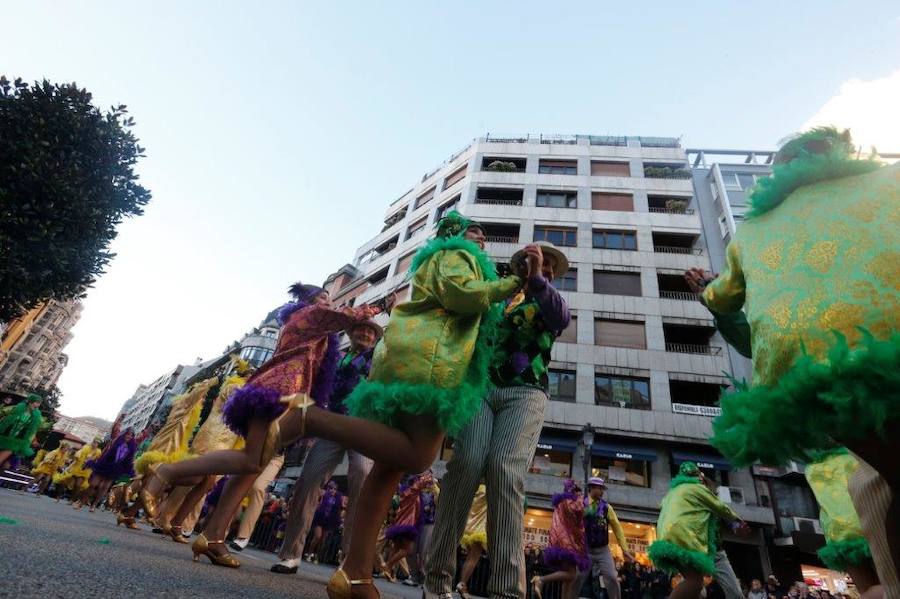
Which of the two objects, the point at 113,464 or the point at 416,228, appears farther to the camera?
the point at 416,228

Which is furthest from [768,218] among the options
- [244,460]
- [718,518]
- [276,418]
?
[718,518]

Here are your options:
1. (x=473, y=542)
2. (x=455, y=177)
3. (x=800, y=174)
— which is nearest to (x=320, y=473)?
(x=800, y=174)

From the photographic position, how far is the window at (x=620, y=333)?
21812mm

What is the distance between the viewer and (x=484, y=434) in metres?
2.79

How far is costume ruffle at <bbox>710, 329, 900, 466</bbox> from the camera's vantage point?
112cm

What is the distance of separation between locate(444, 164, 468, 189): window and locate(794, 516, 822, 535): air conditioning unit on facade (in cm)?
2482

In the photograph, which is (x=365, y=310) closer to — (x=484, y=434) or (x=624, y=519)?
(x=484, y=434)

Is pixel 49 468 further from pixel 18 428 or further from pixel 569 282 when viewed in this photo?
pixel 569 282

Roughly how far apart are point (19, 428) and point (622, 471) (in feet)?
64.0

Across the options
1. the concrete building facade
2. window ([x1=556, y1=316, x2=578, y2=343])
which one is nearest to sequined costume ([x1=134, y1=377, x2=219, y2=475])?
the concrete building facade

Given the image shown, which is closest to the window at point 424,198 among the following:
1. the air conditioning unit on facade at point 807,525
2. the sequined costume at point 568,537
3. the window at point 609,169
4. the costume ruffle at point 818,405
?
the window at point 609,169

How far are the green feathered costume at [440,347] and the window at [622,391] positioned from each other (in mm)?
19684

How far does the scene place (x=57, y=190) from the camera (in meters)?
10.1

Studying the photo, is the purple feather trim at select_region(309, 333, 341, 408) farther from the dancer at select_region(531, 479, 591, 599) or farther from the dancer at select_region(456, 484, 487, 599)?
the dancer at select_region(456, 484, 487, 599)
